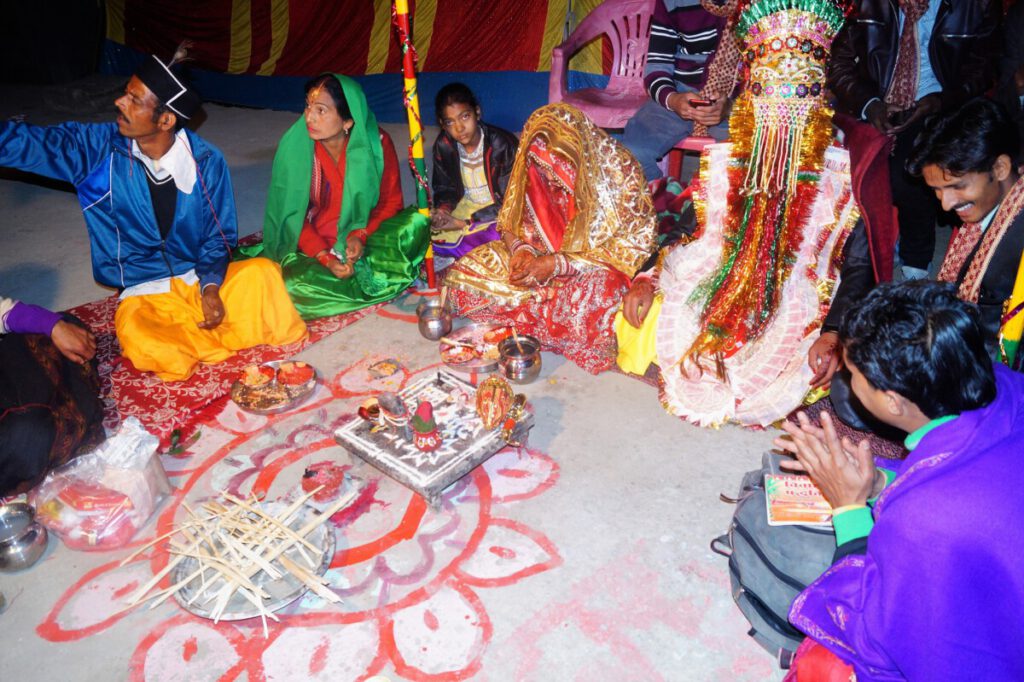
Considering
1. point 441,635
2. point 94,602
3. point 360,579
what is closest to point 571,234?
point 360,579

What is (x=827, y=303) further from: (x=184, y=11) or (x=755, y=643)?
(x=184, y=11)

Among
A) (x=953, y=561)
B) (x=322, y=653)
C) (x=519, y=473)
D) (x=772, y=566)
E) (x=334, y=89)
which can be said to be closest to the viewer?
(x=953, y=561)

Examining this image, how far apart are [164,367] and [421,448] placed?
Answer: 180 centimetres

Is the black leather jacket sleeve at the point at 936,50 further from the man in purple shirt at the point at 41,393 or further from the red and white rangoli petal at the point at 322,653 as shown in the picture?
the man in purple shirt at the point at 41,393

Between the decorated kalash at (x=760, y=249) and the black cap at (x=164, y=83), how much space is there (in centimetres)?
273

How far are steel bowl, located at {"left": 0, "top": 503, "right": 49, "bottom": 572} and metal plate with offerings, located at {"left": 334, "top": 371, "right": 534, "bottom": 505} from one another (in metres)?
1.25

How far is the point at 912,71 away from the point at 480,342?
317cm

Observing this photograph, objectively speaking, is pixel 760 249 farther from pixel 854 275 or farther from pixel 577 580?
pixel 577 580

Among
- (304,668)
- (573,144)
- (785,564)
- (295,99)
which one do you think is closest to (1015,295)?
(785,564)

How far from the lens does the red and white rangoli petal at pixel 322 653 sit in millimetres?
2352

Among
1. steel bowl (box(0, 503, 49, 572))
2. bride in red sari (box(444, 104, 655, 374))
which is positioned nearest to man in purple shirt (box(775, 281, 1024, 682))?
bride in red sari (box(444, 104, 655, 374))

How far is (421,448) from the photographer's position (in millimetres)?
2932

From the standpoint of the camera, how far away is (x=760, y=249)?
11.1ft

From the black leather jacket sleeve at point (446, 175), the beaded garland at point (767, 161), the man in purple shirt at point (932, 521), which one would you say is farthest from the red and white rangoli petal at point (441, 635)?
the black leather jacket sleeve at point (446, 175)
